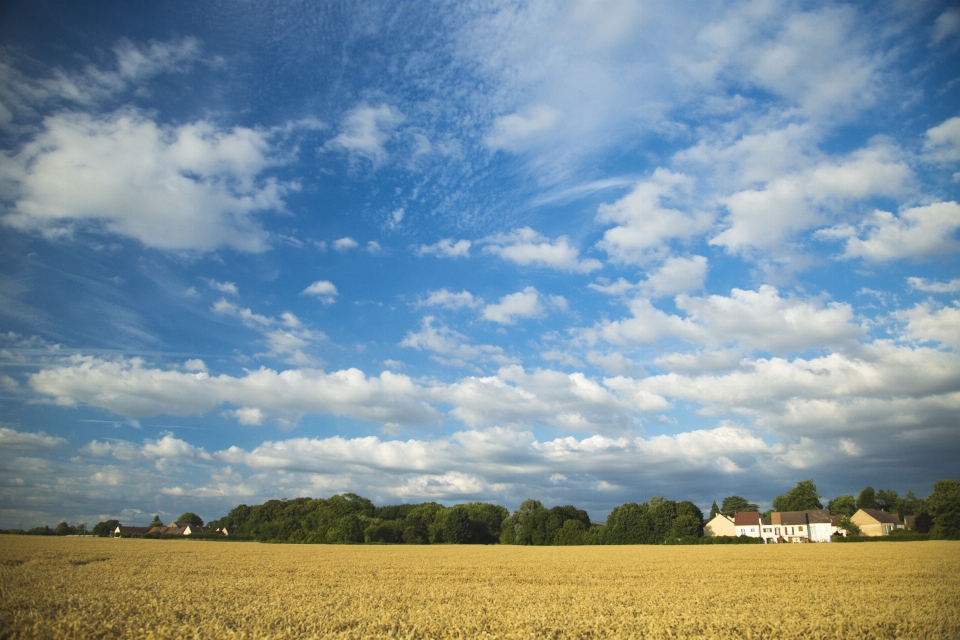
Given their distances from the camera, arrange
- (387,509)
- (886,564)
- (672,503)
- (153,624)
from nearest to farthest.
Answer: (153,624) < (886,564) < (672,503) < (387,509)

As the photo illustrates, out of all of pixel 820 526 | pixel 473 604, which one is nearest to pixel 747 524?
pixel 820 526

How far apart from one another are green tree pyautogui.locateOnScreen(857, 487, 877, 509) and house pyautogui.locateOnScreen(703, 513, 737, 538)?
156 feet

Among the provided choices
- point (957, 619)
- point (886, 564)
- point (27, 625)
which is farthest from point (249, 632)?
point (886, 564)

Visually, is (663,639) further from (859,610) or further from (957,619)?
(957,619)

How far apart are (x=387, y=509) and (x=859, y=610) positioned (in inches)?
5128

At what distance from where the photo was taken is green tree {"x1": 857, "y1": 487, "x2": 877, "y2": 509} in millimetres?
138875

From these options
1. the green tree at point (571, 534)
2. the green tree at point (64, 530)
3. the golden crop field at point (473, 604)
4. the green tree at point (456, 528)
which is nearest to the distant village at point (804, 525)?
the green tree at point (571, 534)

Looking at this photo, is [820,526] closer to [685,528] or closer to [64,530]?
[685,528]

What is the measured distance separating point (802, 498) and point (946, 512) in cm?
7230

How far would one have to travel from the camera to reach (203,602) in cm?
1672

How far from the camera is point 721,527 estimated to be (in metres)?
122

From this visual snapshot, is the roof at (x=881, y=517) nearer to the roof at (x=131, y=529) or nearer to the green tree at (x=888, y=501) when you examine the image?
the green tree at (x=888, y=501)

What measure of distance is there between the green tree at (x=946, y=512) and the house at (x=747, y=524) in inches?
1741

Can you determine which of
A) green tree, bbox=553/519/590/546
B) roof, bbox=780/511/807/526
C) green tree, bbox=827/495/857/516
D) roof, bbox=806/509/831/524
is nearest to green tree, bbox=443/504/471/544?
green tree, bbox=553/519/590/546
